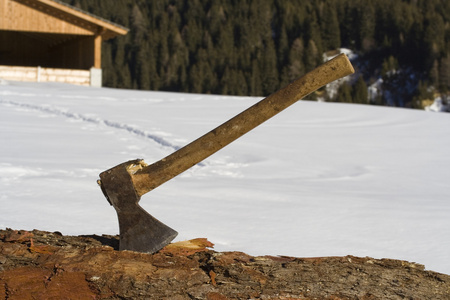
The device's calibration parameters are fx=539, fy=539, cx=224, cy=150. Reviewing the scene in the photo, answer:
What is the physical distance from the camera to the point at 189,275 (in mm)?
1879

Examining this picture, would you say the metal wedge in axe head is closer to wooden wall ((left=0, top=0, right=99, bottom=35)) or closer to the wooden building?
the wooden building

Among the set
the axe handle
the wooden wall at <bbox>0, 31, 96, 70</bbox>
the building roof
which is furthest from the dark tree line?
the axe handle

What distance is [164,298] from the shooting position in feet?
5.65

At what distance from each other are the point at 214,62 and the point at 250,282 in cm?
6856

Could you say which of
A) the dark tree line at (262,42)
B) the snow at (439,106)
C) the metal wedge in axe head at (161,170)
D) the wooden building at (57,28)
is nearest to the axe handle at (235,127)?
the metal wedge in axe head at (161,170)

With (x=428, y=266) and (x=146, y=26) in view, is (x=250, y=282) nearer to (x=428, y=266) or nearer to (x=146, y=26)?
(x=428, y=266)

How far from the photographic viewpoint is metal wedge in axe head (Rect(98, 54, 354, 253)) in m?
2.08

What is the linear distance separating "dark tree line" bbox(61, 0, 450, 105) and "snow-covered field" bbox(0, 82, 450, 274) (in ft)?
172

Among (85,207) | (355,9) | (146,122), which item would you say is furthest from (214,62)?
(85,207)

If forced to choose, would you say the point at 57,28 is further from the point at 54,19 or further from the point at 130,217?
the point at 130,217

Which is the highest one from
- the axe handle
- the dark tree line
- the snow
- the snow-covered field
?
the dark tree line

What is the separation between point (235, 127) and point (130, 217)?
543 millimetres

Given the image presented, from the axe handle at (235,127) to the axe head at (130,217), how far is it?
4 centimetres

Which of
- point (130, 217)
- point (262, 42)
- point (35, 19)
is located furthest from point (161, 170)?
point (262, 42)
